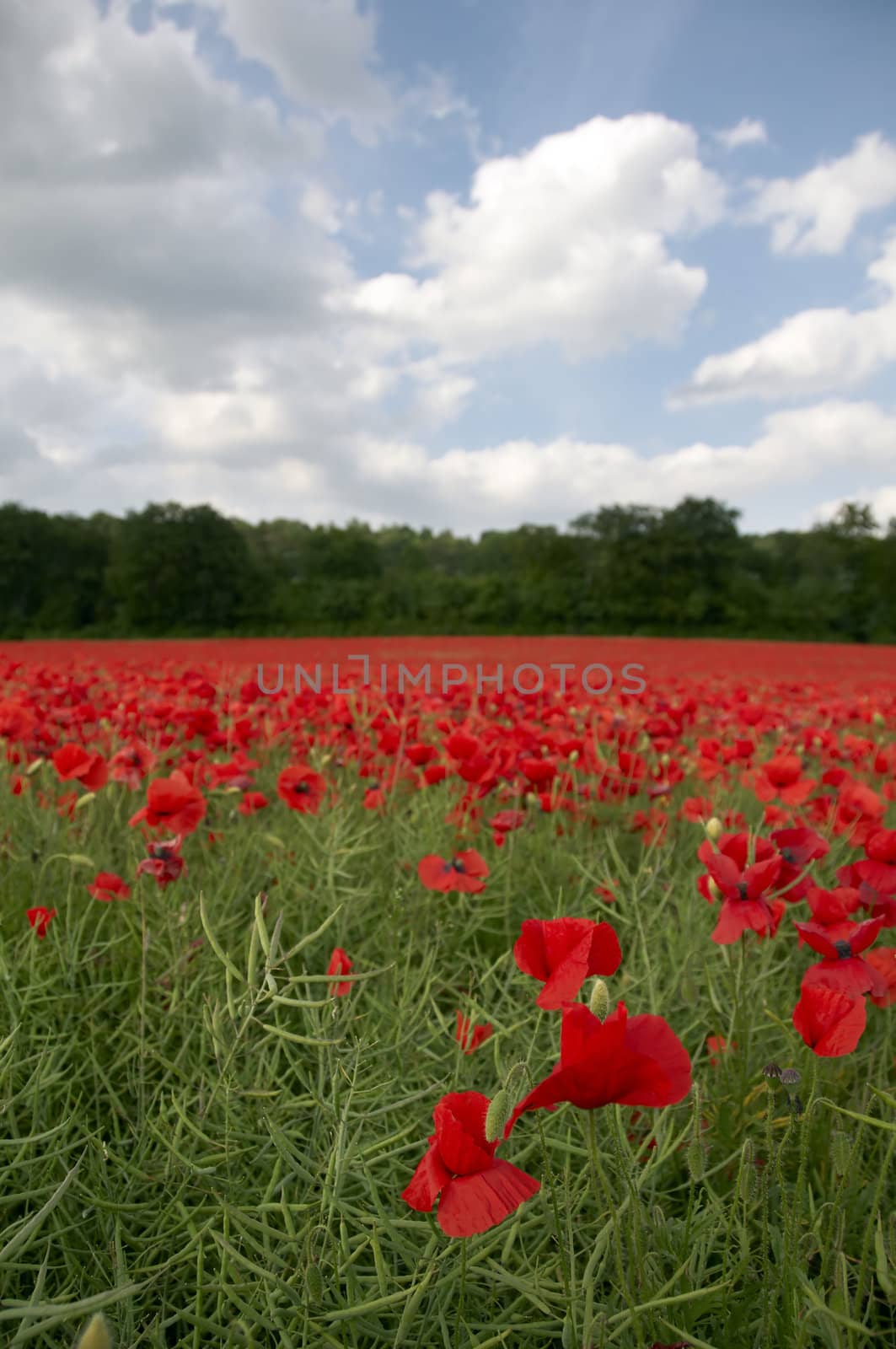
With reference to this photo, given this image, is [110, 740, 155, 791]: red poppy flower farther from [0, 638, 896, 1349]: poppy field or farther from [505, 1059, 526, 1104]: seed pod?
[505, 1059, 526, 1104]: seed pod

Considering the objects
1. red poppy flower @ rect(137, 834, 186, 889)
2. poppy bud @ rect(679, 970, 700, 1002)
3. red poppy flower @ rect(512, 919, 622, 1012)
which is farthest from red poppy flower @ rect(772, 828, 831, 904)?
red poppy flower @ rect(137, 834, 186, 889)

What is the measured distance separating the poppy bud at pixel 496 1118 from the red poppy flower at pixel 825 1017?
35 cm

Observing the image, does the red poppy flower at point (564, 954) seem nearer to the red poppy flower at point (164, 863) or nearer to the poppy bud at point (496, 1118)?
the poppy bud at point (496, 1118)

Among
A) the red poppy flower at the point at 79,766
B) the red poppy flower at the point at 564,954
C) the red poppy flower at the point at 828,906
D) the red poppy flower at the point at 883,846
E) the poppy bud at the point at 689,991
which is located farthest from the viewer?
the red poppy flower at the point at 79,766

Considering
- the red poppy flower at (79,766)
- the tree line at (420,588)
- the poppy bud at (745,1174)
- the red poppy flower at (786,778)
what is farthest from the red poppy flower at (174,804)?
the tree line at (420,588)

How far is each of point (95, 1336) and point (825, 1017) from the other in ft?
2.18

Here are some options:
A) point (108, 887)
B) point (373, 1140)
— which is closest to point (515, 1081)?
point (373, 1140)

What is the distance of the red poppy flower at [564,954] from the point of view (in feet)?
2.22

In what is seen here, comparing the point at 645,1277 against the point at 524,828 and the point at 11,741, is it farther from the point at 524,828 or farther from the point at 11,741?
the point at 11,741

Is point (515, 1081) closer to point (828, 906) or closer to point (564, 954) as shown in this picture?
point (564, 954)

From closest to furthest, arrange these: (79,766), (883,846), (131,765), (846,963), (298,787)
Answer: (846,963)
(883,846)
(79,766)
(298,787)
(131,765)

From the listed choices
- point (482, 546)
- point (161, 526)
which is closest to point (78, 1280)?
point (161, 526)

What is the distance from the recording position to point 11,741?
2.56 metres

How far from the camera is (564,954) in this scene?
27.7 inches
